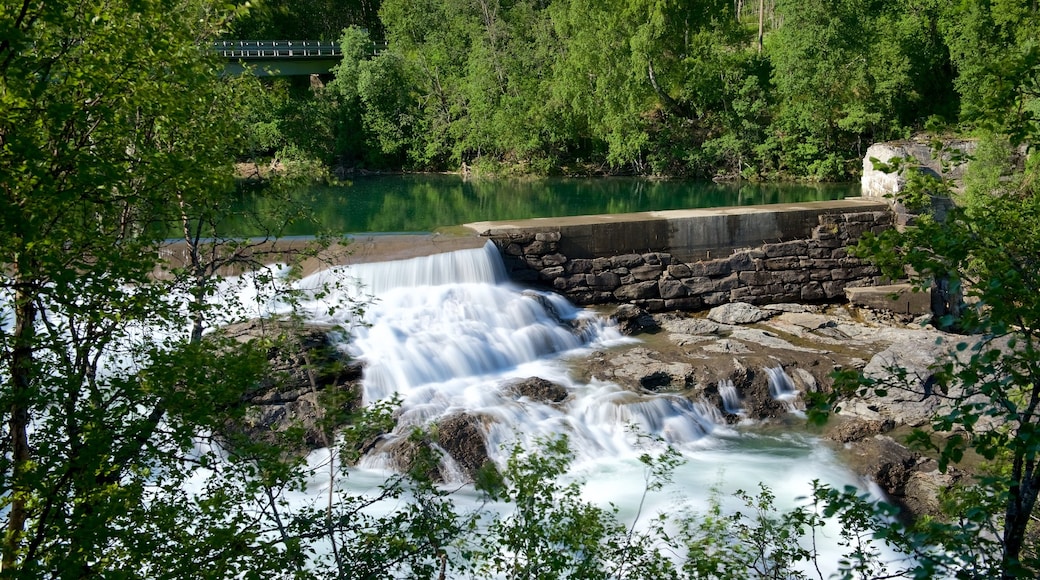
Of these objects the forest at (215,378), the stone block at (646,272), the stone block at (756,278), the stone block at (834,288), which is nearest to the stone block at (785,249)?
the stone block at (756,278)

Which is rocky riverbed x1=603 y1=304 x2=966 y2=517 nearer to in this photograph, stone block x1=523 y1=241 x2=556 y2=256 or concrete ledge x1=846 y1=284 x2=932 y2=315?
concrete ledge x1=846 y1=284 x2=932 y2=315

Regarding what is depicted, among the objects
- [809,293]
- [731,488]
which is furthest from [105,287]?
[809,293]

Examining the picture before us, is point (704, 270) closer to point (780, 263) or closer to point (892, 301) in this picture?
point (780, 263)

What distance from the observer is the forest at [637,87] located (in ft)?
88.5

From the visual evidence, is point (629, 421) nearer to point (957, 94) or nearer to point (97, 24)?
point (97, 24)

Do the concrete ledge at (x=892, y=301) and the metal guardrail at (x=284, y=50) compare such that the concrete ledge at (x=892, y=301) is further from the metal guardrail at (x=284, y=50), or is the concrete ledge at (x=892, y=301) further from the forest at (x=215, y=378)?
the metal guardrail at (x=284, y=50)

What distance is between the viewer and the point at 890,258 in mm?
3148

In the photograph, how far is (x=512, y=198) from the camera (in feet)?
82.6

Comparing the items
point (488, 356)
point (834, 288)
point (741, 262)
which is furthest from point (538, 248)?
point (834, 288)

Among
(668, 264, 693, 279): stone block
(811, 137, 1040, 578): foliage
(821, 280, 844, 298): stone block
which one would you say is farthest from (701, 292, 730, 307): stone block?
(811, 137, 1040, 578): foliage

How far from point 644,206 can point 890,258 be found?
1988 centimetres

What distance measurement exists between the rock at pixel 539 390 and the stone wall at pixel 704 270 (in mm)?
3884

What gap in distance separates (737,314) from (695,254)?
1930 millimetres

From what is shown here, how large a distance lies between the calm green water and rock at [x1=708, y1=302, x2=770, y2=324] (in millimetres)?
7991
